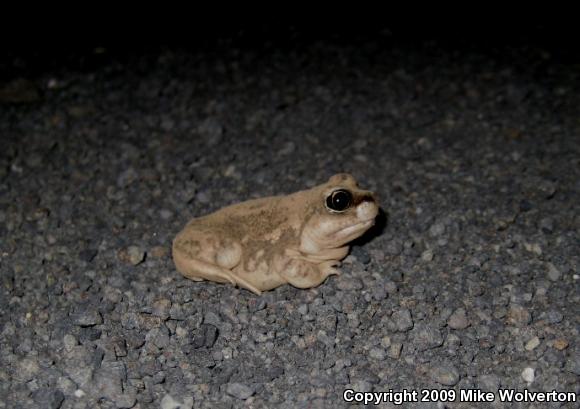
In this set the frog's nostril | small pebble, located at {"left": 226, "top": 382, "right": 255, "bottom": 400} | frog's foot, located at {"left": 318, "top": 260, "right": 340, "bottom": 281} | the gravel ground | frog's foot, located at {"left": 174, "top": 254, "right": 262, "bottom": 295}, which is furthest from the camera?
frog's foot, located at {"left": 318, "top": 260, "right": 340, "bottom": 281}

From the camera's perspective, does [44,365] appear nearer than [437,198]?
Yes

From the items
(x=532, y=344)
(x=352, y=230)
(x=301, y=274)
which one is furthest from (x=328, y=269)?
(x=532, y=344)

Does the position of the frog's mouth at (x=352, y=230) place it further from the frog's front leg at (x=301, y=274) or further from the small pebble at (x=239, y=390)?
the small pebble at (x=239, y=390)

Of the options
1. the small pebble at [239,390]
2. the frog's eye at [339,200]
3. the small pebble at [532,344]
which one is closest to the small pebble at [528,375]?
the small pebble at [532,344]

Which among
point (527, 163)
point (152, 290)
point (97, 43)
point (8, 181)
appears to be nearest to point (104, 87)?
point (97, 43)

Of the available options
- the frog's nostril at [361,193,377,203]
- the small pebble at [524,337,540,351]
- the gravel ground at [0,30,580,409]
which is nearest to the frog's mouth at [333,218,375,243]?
the frog's nostril at [361,193,377,203]

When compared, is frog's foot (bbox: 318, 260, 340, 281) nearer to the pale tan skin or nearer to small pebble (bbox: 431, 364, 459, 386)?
the pale tan skin

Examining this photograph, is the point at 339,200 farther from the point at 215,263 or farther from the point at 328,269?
the point at 215,263

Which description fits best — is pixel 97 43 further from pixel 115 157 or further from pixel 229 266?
pixel 229 266
